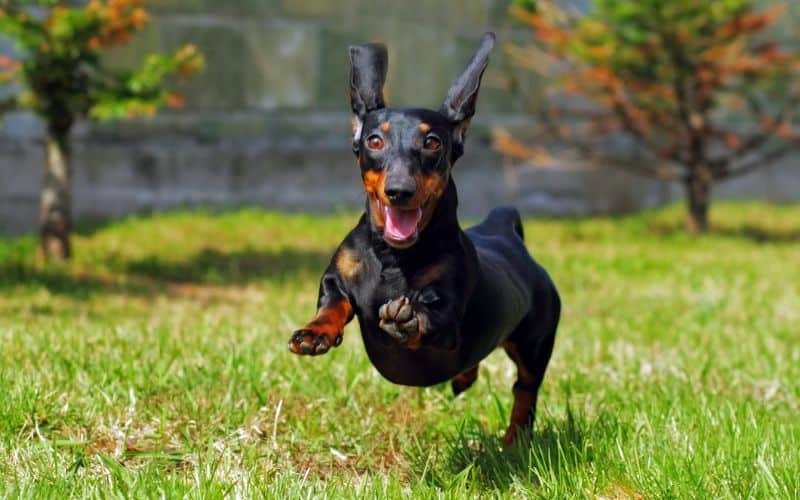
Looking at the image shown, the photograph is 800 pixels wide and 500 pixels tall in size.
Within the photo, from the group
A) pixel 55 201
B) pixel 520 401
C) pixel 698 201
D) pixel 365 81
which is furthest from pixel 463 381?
pixel 698 201

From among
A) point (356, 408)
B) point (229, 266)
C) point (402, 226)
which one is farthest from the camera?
point (229, 266)

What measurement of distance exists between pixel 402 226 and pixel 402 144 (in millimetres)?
205

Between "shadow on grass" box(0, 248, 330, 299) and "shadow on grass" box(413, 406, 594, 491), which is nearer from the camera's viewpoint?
"shadow on grass" box(413, 406, 594, 491)

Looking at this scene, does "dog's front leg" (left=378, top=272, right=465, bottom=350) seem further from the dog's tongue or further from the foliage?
the foliage

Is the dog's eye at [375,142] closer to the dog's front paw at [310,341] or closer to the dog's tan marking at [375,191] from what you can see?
the dog's tan marking at [375,191]

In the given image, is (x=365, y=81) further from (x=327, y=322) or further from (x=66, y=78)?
(x=66, y=78)

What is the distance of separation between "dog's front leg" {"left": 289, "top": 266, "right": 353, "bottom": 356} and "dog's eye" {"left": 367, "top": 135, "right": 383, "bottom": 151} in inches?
14.0

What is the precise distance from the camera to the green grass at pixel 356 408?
3.48 metres

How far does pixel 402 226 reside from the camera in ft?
9.76

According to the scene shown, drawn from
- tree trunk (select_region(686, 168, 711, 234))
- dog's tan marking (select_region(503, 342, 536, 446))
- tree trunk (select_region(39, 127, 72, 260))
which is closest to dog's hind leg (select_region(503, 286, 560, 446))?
dog's tan marking (select_region(503, 342, 536, 446))

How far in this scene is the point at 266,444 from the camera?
398 centimetres

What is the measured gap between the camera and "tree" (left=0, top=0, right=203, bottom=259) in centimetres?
833

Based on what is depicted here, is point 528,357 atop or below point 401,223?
below

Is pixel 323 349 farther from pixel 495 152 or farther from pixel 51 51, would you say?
pixel 495 152
